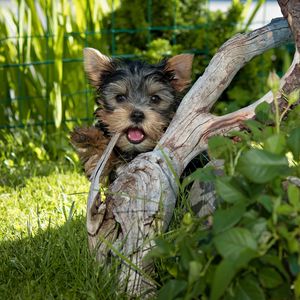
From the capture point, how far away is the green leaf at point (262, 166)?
260 centimetres

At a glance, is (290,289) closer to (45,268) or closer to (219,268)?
(219,268)

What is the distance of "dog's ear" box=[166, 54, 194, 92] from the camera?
15.5 ft

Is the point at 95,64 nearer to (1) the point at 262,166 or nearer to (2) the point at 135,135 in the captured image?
(2) the point at 135,135

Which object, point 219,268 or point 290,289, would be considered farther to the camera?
point 290,289

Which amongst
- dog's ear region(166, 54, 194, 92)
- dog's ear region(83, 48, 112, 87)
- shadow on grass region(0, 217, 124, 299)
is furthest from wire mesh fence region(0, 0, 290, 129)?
shadow on grass region(0, 217, 124, 299)

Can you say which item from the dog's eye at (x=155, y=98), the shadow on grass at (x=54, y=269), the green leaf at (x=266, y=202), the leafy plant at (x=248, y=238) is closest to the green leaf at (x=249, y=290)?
the leafy plant at (x=248, y=238)

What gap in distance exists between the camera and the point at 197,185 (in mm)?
3689

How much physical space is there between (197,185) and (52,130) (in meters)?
3.62

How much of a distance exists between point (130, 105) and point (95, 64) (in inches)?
17.0

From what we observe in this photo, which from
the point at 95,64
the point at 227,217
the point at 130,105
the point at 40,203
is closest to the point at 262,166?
the point at 227,217

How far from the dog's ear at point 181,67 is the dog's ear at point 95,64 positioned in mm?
432

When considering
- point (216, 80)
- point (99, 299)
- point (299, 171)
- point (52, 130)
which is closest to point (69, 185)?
point (52, 130)

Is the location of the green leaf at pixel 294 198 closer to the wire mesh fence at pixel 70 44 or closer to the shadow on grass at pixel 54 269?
the shadow on grass at pixel 54 269

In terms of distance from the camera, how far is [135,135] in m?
4.61
